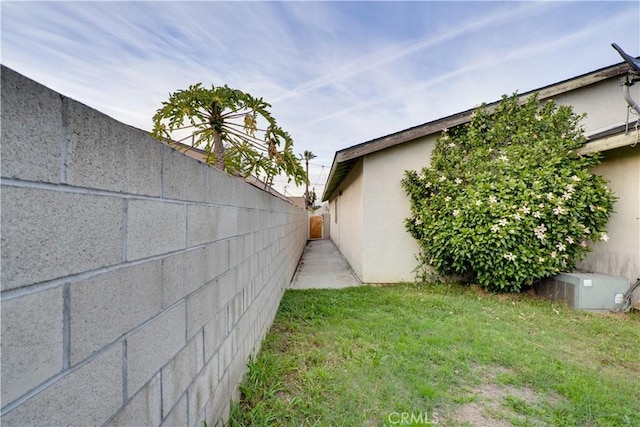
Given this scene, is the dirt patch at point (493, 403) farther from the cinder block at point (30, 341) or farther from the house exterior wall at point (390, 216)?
the house exterior wall at point (390, 216)

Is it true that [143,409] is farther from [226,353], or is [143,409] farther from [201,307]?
[226,353]

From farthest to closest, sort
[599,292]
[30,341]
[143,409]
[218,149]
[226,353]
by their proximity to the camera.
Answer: [599,292] < [218,149] < [226,353] < [143,409] < [30,341]

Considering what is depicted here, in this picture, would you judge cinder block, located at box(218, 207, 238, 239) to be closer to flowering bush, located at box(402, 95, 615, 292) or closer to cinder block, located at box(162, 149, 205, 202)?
cinder block, located at box(162, 149, 205, 202)

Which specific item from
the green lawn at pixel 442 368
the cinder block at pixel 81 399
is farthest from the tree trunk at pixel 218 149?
the cinder block at pixel 81 399

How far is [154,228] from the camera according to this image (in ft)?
3.89

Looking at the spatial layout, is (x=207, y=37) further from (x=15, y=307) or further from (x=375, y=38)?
(x=15, y=307)

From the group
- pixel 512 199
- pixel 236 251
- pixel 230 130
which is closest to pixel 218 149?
pixel 230 130

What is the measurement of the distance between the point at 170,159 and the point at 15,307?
82 cm

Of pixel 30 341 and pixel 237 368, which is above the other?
pixel 30 341

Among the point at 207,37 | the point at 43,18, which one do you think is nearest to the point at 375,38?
the point at 207,37

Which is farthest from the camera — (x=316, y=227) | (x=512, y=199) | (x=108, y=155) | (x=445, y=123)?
(x=316, y=227)

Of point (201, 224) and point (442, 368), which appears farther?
point (442, 368)

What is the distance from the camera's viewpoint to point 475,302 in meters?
5.17

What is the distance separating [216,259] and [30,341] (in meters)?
1.25
